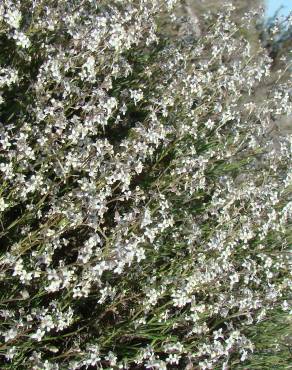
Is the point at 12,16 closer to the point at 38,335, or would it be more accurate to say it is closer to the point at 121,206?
the point at 121,206

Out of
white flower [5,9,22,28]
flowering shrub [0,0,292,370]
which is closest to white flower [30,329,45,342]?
flowering shrub [0,0,292,370]

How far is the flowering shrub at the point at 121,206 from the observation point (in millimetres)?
3496

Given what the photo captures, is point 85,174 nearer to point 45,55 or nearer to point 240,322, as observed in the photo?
point 45,55

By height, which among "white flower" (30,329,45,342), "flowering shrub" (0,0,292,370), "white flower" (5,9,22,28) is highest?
"white flower" (5,9,22,28)

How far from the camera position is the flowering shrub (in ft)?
11.5

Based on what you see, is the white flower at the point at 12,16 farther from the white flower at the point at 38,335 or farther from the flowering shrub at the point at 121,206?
the white flower at the point at 38,335

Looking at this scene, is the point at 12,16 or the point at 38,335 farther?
the point at 12,16

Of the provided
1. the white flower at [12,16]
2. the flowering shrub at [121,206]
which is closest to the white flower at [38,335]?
the flowering shrub at [121,206]

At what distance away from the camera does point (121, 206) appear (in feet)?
13.6

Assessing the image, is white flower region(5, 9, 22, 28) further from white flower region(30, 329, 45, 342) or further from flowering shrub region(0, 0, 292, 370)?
white flower region(30, 329, 45, 342)

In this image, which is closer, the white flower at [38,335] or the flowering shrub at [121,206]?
the white flower at [38,335]

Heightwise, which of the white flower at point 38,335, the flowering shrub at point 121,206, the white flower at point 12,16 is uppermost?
the white flower at point 12,16

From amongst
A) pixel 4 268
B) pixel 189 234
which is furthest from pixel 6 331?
pixel 189 234

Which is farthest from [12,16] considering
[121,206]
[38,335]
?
[38,335]
